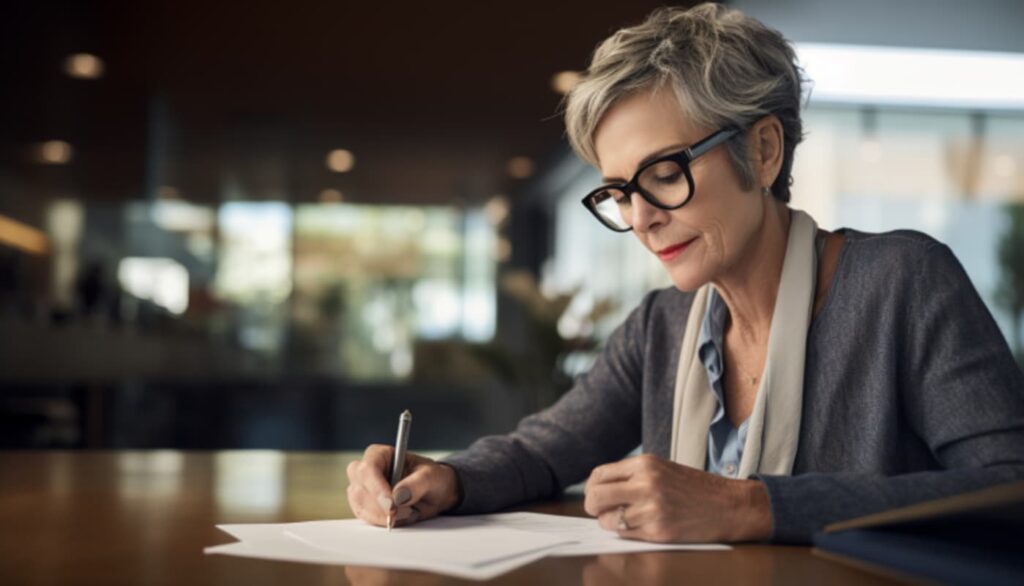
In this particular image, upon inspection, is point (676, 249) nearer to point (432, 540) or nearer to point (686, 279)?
point (686, 279)

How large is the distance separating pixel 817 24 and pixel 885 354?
5.43m

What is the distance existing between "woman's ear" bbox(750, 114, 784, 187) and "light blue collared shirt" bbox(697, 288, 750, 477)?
0.22 meters

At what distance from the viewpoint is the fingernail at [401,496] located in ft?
3.63

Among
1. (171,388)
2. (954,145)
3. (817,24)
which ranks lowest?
(171,388)

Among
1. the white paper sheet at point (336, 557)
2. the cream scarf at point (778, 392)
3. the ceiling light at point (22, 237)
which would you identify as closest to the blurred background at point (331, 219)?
the ceiling light at point (22, 237)

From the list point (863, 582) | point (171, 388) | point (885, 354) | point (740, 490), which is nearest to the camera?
point (863, 582)

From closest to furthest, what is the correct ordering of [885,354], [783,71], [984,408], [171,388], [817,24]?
[984,408] < [885,354] < [783,71] < [817,24] < [171,388]

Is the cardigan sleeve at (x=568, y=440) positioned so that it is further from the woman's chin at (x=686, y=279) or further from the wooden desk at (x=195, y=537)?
the woman's chin at (x=686, y=279)

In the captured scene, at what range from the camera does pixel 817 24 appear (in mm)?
6227

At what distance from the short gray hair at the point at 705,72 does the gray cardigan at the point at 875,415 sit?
0.23m

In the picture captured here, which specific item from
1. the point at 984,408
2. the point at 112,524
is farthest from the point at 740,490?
the point at 112,524

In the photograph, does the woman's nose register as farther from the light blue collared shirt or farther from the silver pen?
the silver pen

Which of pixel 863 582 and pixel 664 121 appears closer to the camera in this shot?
pixel 863 582

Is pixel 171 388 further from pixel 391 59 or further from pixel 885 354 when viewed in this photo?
pixel 885 354
